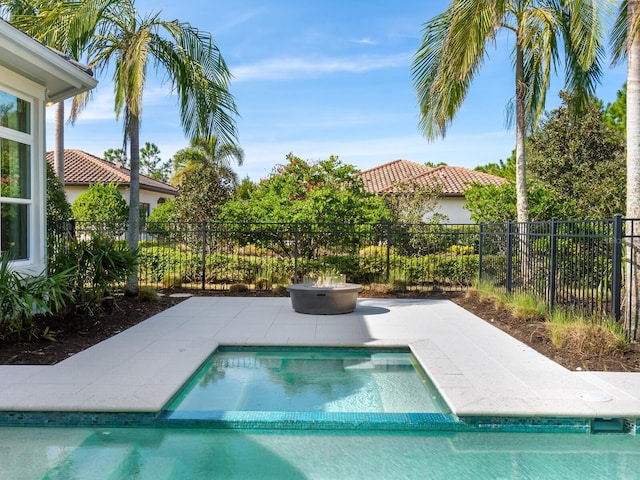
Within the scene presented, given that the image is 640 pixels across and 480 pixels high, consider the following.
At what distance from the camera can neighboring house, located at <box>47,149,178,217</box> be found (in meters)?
24.9

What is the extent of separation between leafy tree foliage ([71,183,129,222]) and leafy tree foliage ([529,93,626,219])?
49.8 feet

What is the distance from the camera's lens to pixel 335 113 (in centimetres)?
2136

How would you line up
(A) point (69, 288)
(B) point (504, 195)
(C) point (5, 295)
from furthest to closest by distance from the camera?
(B) point (504, 195) < (A) point (69, 288) < (C) point (5, 295)

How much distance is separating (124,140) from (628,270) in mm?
9195

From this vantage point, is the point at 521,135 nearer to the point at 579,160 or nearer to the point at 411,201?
the point at 579,160

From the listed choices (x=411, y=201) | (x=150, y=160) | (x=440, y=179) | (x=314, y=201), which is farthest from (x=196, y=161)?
(x=150, y=160)

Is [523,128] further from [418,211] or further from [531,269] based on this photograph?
[418,211]

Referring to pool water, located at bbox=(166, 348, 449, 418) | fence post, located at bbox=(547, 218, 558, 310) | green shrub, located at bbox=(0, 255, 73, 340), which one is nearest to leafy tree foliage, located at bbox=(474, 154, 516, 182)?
fence post, located at bbox=(547, 218, 558, 310)

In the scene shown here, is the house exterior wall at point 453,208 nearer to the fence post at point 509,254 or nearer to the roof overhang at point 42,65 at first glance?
the fence post at point 509,254

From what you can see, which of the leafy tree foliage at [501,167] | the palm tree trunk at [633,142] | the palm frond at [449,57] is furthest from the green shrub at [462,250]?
the leafy tree foliage at [501,167]

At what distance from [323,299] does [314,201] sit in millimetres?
4855

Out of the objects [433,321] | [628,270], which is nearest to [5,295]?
[433,321]

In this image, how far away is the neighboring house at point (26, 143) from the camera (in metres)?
7.39

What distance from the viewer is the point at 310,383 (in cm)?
565
